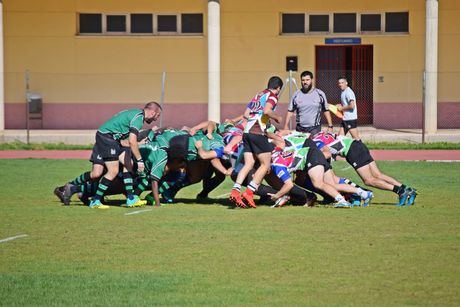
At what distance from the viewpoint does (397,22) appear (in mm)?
35000

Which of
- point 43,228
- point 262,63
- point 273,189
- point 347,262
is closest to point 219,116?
point 262,63

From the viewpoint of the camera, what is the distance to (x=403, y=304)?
30.1 ft

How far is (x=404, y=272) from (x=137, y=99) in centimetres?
2525

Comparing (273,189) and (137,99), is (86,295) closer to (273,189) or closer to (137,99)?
(273,189)

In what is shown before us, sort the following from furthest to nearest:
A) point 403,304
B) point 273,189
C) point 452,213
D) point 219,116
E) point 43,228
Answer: point 219,116 → point 273,189 → point 452,213 → point 43,228 → point 403,304

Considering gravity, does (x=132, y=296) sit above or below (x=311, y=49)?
below

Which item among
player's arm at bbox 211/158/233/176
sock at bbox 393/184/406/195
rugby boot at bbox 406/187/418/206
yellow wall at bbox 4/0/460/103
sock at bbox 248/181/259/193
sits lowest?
rugby boot at bbox 406/187/418/206

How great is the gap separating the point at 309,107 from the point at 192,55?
624 inches

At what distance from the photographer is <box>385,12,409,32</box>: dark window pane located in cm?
3494

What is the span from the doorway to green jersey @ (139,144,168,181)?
1934 centimetres

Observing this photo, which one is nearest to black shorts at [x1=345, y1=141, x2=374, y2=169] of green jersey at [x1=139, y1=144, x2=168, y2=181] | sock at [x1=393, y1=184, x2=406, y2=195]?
sock at [x1=393, y1=184, x2=406, y2=195]

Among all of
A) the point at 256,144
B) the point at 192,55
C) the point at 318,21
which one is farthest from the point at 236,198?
the point at 318,21

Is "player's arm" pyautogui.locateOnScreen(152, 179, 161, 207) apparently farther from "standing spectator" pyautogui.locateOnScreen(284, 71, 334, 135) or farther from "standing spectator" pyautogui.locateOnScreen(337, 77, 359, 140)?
"standing spectator" pyautogui.locateOnScreen(337, 77, 359, 140)

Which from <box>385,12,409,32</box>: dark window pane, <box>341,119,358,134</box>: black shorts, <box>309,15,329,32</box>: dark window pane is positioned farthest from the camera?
<box>309,15,329,32</box>: dark window pane
